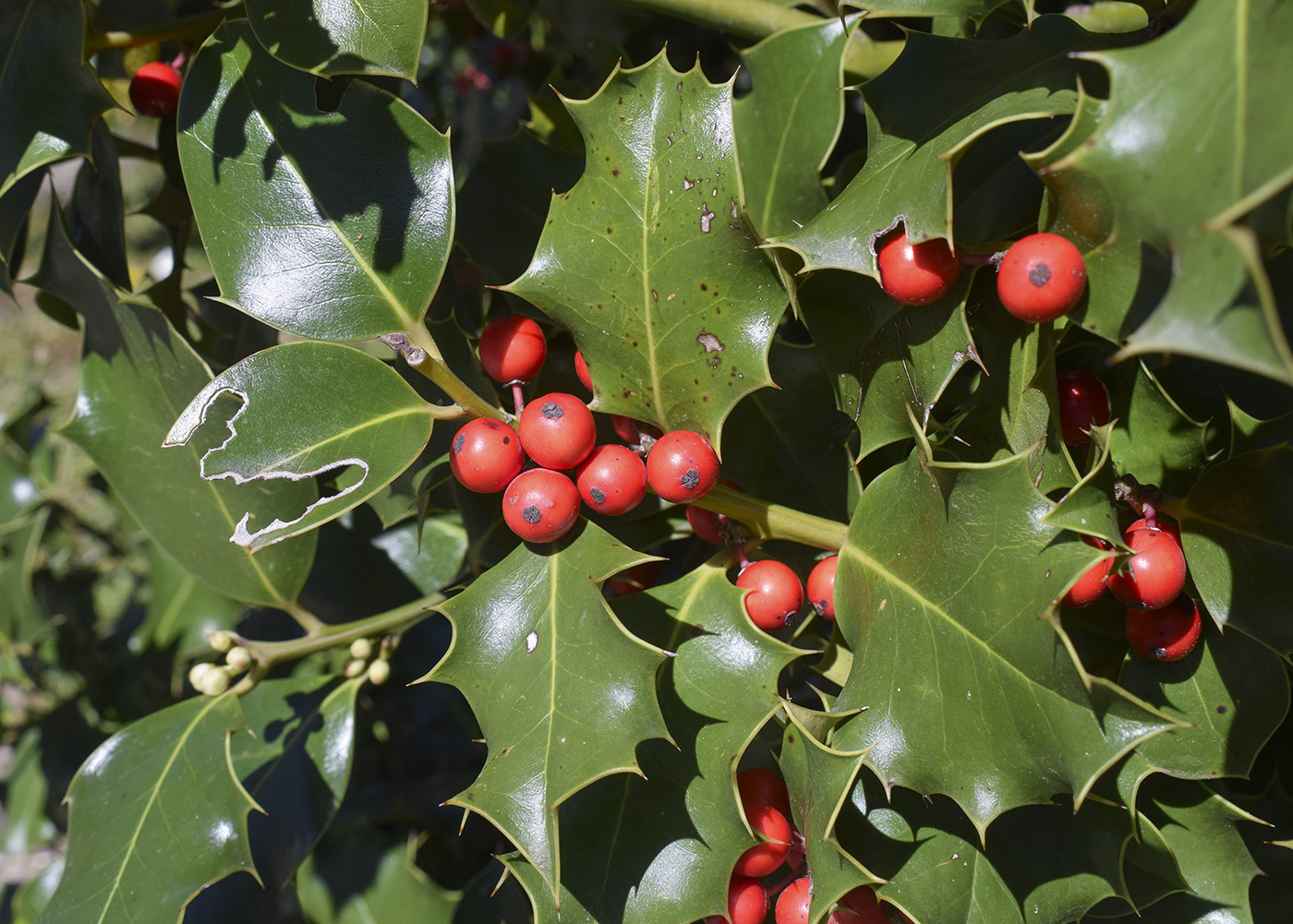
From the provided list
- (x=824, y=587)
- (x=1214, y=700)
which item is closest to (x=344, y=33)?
(x=824, y=587)

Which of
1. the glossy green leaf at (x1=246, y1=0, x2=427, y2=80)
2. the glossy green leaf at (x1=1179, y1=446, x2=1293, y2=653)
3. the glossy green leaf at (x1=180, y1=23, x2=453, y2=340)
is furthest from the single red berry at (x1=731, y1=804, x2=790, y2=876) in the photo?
the glossy green leaf at (x1=246, y1=0, x2=427, y2=80)

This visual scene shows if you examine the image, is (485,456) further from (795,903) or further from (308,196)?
(795,903)

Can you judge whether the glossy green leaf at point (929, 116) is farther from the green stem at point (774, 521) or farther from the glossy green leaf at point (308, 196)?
the glossy green leaf at point (308, 196)

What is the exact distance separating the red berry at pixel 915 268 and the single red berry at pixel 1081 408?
0.24 meters

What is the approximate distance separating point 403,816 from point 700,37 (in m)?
2.02

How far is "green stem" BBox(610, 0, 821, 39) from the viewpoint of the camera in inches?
58.4

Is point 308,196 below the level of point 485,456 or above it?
above

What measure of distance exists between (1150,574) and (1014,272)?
1.19 feet

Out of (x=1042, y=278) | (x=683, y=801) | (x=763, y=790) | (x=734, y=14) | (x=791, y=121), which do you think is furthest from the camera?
(x=734, y=14)

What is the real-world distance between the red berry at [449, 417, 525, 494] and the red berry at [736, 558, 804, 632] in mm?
346

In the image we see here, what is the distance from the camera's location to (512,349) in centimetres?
117

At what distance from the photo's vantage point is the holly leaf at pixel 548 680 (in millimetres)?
979

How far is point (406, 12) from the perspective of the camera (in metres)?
1.08

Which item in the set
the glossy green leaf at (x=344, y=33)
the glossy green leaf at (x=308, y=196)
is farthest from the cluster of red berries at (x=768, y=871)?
the glossy green leaf at (x=344, y=33)
